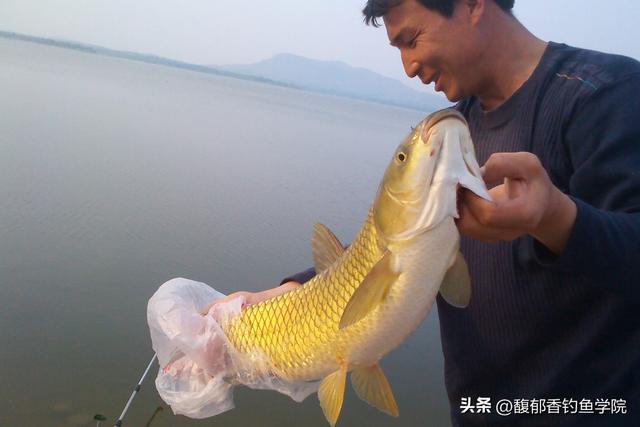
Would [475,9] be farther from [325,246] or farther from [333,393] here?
[333,393]

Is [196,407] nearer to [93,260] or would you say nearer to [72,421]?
[72,421]

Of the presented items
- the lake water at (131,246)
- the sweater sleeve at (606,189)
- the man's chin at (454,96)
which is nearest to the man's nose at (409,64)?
the man's chin at (454,96)

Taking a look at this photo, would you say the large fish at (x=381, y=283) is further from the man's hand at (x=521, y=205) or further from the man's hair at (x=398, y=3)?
the man's hair at (x=398, y=3)

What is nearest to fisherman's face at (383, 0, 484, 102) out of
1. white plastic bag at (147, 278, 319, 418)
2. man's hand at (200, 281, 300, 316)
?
man's hand at (200, 281, 300, 316)

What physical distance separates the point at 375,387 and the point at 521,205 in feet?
3.49

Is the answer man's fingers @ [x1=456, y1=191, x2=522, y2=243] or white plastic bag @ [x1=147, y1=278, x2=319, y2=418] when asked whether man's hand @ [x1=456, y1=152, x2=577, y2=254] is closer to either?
man's fingers @ [x1=456, y1=191, x2=522, y2=243]

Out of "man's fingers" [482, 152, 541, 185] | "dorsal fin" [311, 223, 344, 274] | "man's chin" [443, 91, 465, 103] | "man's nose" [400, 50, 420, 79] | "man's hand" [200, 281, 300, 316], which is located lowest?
"man's hand" [200, 281, 300, 316]

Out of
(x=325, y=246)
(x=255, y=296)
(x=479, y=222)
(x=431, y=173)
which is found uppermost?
(x=431, y=173)

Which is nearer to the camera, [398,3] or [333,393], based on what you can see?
[333,393]

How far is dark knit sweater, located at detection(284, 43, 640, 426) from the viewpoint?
5.20 feet

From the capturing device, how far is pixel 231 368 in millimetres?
2588

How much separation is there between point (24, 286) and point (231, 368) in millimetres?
4074

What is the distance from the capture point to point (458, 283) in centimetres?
171

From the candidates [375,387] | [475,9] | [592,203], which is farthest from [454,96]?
[375,387]
